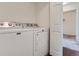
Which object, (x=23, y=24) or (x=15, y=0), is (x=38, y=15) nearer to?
(x=23, y=24)

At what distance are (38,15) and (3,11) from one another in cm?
107

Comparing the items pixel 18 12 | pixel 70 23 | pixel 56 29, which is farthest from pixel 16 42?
pixel 70 23

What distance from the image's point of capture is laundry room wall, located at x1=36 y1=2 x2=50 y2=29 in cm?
326

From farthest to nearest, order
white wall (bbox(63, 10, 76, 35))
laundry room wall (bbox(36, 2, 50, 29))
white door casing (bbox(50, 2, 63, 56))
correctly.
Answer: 1. white wall (bbox(63, 10, 76, 35))
2. laundry room wall (bbox(36, 2, 50, 29))
3. white door casing (bbox(50, 2, 63, 56))

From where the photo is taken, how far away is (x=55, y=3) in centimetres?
294

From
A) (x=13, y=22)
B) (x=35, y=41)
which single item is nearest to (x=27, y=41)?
(x=35, y=41)

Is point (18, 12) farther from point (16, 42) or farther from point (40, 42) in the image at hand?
point (16, 42)

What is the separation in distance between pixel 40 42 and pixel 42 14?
37.1 inches

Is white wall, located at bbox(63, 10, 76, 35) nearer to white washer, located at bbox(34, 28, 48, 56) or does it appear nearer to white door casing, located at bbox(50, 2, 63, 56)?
white door casing, located at bbox(50, 2, 63, 56)

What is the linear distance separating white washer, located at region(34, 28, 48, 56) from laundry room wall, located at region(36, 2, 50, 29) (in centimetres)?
32

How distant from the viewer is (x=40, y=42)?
2836 mm

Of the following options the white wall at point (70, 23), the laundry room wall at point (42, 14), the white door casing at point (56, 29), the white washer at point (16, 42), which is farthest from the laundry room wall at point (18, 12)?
the white wall at point (70, 23)

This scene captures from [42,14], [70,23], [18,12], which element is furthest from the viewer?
[70,23]

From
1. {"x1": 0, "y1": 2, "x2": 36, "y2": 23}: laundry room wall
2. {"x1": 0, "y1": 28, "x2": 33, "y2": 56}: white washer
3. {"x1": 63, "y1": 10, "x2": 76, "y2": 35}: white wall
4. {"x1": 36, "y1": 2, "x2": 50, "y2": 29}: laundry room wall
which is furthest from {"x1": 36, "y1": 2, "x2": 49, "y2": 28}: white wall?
{"x1": 63, "y1": 10, "x2": 76, "y2": 35}: white wall
